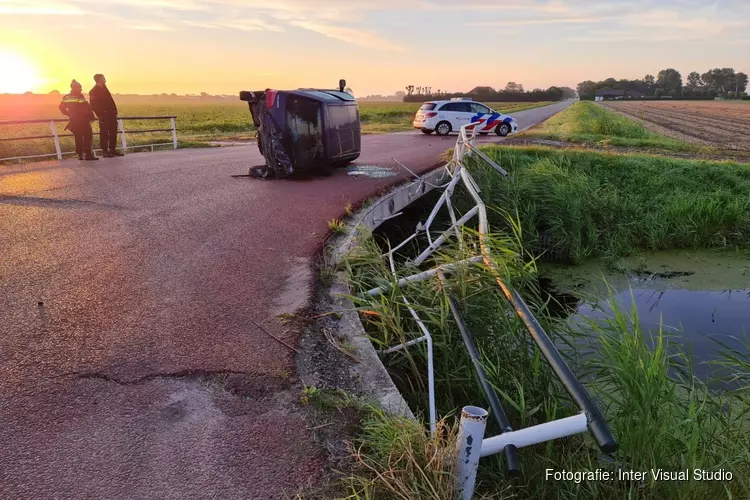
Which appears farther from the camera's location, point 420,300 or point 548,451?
point 420,300

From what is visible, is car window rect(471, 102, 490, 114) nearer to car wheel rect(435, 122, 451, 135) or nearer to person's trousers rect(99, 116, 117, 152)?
car wheel rect(435, 122, 451, 135)

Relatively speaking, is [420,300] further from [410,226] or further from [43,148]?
[43,148]

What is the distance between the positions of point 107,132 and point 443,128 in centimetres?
1334

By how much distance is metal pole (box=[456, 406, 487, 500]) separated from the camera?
1999 mm

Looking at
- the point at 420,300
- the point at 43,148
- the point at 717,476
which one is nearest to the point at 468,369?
the point at 420,300

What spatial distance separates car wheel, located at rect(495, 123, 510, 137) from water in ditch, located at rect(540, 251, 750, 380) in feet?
40.5

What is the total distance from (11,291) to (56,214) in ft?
9.55

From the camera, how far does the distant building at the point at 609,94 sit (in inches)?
5782

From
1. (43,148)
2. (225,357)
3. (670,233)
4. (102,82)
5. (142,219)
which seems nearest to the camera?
(225,357)

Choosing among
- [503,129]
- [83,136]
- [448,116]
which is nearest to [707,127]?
[503,129]

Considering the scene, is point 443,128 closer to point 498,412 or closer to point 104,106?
point 104,106

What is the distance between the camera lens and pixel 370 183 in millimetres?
9148

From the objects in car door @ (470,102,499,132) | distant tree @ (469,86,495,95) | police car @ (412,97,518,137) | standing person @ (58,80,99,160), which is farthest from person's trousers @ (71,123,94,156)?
distant tree @ (469,86,495,95)

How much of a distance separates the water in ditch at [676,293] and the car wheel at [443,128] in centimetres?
1332
